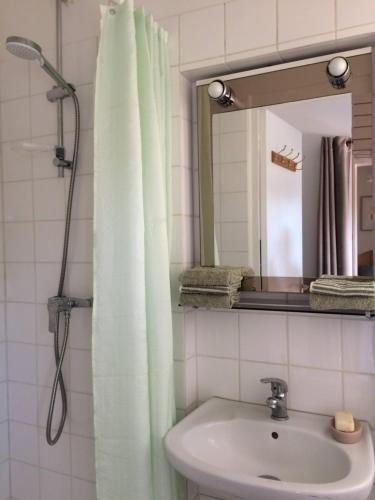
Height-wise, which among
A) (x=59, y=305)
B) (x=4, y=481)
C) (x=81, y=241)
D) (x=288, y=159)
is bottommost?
(x=4, y=481)

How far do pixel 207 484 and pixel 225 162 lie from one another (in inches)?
42.4

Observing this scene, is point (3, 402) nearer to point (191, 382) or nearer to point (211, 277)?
point (191, 382)

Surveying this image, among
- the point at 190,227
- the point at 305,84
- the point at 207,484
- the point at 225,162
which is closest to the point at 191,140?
the point at 225,162

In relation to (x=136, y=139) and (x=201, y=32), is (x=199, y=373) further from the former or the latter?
(x=201, y=32)

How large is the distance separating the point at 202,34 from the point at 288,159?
0.55 m

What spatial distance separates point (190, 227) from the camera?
1.59 meters

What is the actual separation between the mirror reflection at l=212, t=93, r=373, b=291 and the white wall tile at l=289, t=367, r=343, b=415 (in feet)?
1.06

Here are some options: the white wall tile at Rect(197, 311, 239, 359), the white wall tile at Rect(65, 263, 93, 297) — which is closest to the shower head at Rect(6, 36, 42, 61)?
the white wall tile at Rect(65, 263, 93, 297)

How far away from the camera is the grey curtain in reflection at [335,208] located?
4.52ft

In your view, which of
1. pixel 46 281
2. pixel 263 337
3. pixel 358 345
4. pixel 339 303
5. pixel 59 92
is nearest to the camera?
Result: pixel 339 303

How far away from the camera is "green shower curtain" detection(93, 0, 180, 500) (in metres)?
1.28

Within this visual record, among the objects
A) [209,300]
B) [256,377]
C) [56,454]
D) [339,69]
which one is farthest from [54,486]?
[339,69]

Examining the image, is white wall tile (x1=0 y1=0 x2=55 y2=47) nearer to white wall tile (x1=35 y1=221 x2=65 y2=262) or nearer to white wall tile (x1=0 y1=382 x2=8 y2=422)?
white wall tile (x1=35 y1=221 x2=65 y2=262)

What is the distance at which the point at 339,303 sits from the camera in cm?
124
